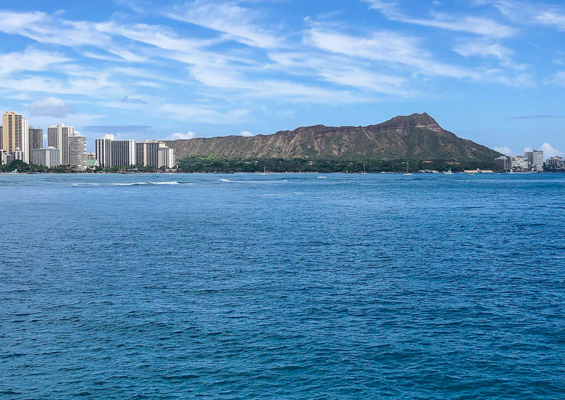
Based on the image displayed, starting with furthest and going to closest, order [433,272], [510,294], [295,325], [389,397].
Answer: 1. [433,272]
2. [510,294]
3. [295,325]
4. [389,397]

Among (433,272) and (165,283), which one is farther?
(433,272)

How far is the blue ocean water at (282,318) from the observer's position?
61.1 ft

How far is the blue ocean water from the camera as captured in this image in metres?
18.6

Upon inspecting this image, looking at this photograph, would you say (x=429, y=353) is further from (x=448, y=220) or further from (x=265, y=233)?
(x=448, y=220)

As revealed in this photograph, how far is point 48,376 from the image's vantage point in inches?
741

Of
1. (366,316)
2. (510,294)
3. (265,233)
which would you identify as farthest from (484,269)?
(265,233)

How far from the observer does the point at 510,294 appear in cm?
2872

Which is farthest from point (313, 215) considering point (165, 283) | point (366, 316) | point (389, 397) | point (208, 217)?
point (389, 397)

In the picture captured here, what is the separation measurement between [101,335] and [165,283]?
8.77 m

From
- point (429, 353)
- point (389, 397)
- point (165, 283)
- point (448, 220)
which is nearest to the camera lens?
point (389, 397)

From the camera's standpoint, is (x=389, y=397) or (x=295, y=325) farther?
(x=295, y=325)

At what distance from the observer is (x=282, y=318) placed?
24844mm

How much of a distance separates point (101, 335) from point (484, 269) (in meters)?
24.0

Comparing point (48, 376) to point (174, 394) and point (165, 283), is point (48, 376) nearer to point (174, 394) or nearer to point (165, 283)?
point (174, 394)
